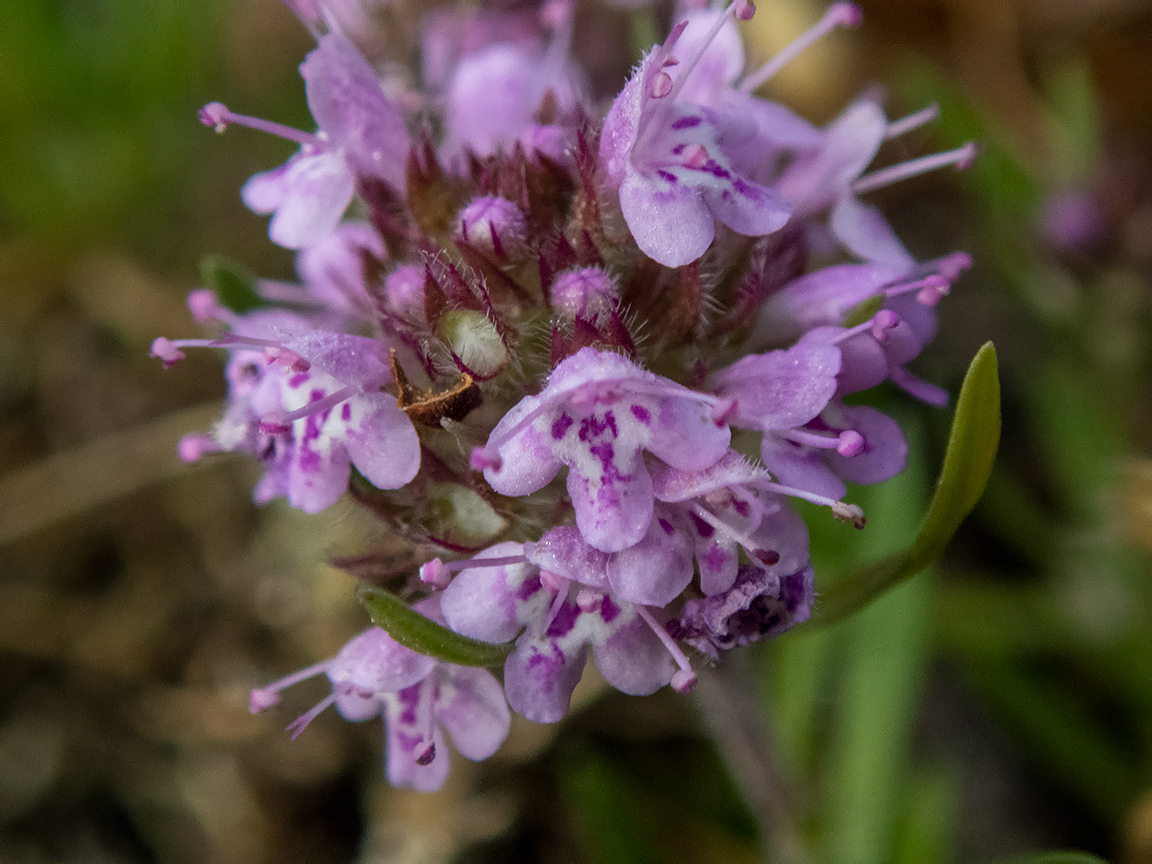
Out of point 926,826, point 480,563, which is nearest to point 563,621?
point 480,563

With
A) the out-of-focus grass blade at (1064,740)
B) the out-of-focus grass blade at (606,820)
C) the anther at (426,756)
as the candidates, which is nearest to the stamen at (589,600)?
the anther at (426,756)

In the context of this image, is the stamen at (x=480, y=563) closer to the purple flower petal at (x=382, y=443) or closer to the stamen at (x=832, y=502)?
the purple flower petal at (x=382, y=443)

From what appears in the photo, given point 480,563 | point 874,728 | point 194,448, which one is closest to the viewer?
point 480,563

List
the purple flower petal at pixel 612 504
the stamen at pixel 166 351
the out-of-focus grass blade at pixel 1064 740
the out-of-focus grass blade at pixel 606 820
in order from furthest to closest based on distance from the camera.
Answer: the out-of-focus grass blade at pixel 1064 740 < the out-of-focus grass blade at pixel 606 820 < the stamen at pixel 166 351 < the purple flower petal at pixel 612 504

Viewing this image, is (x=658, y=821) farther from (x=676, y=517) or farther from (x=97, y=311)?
(x=97, y=311)

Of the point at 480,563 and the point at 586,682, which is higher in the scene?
the point at 480,563

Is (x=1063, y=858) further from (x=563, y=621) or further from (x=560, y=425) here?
(x=560, y=425)
